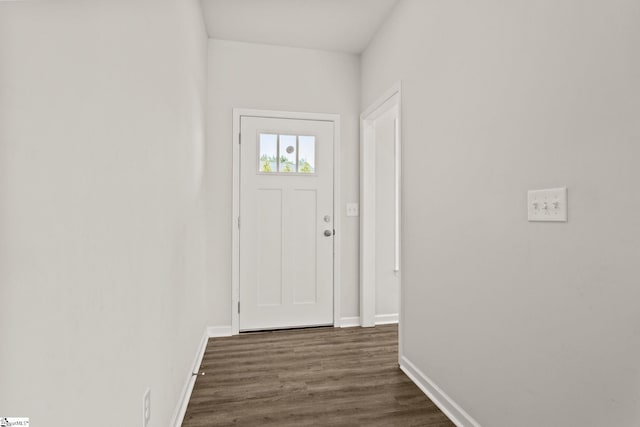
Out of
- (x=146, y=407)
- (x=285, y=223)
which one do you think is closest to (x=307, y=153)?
(x=285, y=223)

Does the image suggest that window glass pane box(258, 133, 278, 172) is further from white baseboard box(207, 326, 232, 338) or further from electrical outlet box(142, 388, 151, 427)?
electrical outlet box(142, 388, 151, 427)

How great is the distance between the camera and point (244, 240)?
3107 mm

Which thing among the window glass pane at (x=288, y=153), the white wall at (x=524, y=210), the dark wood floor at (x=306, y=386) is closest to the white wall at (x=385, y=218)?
the dark wood floor at (x=306, y=386)

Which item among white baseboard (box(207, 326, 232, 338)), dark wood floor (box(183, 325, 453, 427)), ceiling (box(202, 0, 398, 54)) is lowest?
dark wood floor (box(183, 325, 453, 427))

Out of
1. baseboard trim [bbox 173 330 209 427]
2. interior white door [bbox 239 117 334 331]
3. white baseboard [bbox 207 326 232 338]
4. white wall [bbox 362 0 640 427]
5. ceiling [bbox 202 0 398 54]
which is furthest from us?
interior white door [bbox 239 117 334 331]

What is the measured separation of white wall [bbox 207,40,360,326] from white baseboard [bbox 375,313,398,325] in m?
0.22

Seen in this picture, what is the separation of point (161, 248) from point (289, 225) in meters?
1.82

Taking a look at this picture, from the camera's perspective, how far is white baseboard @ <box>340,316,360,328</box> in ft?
10.7

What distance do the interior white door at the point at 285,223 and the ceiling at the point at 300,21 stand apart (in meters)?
0.70

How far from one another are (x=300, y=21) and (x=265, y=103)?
29.0 inches

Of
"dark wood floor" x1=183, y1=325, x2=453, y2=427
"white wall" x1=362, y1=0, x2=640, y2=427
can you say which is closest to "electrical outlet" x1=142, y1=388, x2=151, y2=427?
"dark wood floor" x1=183, y1=325, x2=453, y2=427

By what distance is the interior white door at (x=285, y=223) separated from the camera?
312 cm

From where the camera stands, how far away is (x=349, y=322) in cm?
327

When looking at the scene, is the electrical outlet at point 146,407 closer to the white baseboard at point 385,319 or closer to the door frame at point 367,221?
the door frame at point 367,221
